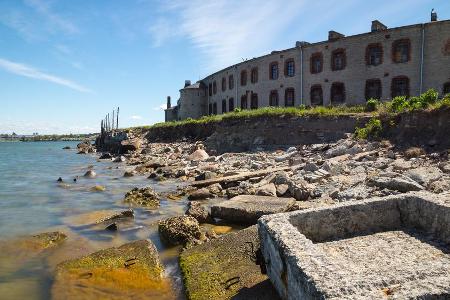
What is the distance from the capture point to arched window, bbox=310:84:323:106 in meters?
31.1

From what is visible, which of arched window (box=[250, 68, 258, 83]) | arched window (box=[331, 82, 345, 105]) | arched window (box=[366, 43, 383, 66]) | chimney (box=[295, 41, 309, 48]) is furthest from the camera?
arched window (box=[250, 68, 258, 83])

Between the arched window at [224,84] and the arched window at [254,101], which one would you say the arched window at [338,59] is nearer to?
the arched window at [254,101]

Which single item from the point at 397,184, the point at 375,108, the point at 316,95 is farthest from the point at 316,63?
the point at 397,184

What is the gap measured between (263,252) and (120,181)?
1520 centimetres

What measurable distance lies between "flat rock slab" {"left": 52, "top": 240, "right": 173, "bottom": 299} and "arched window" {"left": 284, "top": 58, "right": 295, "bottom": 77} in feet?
93.0

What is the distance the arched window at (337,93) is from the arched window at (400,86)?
3.93 metres

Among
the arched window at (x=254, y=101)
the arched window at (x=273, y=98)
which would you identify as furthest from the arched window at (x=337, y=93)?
the arched window at (x=254, y=101)

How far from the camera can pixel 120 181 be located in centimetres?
1908

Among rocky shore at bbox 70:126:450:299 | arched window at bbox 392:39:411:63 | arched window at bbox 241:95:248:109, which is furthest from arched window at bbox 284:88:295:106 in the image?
rocky shore at bbox 70:126:450:299

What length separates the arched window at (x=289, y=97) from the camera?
33.2 metres

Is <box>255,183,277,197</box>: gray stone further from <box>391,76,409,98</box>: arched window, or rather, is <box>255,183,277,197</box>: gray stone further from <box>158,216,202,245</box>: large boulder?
<box>391,76,409,98</box>: arched window

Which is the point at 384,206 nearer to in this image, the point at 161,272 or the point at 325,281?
the point at 325,281

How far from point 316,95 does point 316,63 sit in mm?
2685

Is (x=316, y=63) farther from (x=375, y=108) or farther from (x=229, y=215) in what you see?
(x=229, y=215)
